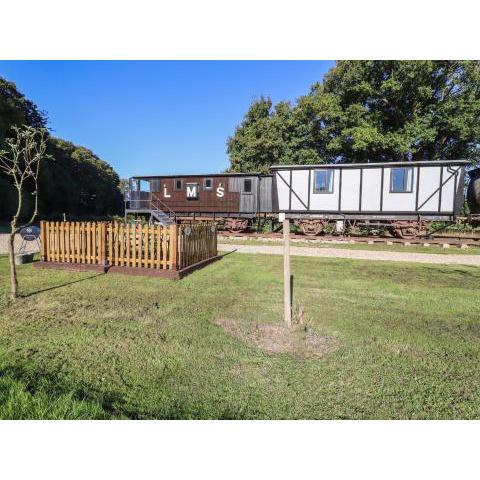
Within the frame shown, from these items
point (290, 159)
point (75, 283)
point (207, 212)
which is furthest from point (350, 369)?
A: point (290, 159)

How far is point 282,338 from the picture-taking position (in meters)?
3.90

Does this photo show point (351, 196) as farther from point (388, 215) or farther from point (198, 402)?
point (198, 402)

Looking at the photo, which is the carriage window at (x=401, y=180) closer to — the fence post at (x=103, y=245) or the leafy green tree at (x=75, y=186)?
the fence post at (x=103, y=245)

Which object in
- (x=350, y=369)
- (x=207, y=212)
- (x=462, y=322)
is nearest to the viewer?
(x=350, y=369)

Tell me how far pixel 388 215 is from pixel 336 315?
45.3 feet

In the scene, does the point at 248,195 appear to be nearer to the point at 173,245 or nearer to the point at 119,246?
the point at 119,246

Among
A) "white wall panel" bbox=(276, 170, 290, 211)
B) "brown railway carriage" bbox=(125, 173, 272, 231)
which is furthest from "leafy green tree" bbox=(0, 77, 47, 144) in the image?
"white wall panel" bbox=(276, 170, 290, 211)

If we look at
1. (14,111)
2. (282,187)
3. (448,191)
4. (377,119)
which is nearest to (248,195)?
(282,187)

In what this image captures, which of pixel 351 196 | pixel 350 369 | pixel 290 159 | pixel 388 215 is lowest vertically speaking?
pixel 350 369

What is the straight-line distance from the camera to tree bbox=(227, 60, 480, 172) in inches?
908

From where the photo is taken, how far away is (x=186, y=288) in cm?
623

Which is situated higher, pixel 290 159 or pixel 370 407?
pixel 290 159

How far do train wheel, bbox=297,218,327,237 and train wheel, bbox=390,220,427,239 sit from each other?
405 cm

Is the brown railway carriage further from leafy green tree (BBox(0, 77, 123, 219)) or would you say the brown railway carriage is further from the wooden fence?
the wooden fence
